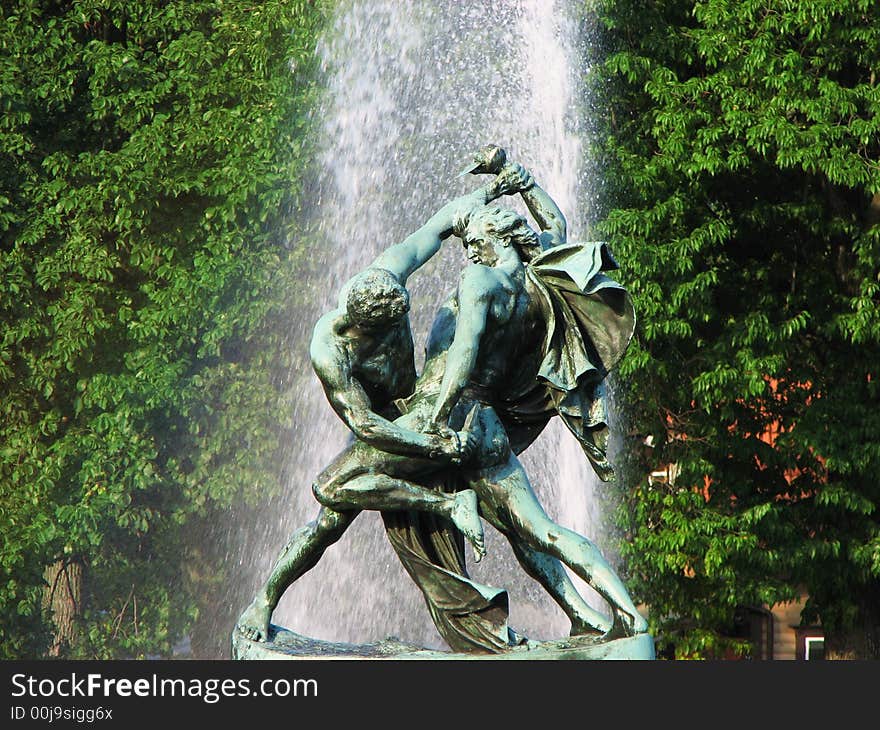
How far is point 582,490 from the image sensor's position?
14492mm

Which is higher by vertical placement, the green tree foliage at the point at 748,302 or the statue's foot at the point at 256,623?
the green tree foliage at the point at 748,302

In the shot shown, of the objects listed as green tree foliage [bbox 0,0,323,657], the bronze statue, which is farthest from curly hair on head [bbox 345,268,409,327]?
green tree foliage [bbox 0,0,323,657]

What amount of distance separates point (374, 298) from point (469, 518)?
99 centimetres

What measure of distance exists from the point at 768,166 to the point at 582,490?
12.7 feet

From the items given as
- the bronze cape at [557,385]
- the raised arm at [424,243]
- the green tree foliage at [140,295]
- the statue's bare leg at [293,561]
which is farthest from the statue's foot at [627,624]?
the green tree foliage at [140,295]

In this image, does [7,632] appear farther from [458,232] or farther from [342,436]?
[458,232]

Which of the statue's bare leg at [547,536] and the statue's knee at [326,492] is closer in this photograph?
the statue's bare leg at [547,536]

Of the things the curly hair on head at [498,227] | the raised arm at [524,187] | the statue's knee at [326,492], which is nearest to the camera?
the statue's knee at [326,492]

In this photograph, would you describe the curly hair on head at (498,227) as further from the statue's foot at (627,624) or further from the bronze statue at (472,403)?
the statue's foot at (627,624)

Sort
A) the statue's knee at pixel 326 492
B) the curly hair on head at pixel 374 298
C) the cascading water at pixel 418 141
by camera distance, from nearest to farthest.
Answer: the curly hair on head at pixel 374 298 → the statue's knee at pixel 326 492 → the cascading water at pixel 418 141

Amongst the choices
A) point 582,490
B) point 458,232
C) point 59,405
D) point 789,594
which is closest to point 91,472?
point 59,405

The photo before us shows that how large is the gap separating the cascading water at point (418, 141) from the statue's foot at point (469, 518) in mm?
6181

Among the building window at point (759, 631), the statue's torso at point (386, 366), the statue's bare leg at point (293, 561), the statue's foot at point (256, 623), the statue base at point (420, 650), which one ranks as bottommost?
the statue base at point (420, 650)

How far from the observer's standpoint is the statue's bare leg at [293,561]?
8.09 m
